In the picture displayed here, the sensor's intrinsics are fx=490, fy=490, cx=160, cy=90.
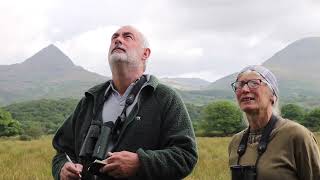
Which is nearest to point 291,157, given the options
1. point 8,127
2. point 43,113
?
point 8,127

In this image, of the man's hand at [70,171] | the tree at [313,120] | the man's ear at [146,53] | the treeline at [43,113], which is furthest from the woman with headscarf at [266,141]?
the treeline at [43,113]

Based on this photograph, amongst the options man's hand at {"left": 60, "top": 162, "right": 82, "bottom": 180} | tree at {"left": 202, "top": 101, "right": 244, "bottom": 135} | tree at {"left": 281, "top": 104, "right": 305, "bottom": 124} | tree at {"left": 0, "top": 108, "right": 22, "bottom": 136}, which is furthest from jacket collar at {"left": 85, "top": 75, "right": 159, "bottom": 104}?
tree at {"left": 281, "top": 104, "right": 305, "bottom": 124}

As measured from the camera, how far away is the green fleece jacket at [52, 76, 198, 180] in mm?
3357

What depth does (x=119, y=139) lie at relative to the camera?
3.52 meters

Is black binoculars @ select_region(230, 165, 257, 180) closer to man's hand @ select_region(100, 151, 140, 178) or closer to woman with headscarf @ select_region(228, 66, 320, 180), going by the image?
woman with headscarf @ select_region(228, 66, 320, 180)

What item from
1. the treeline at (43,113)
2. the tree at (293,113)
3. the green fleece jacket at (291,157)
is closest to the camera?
the green fleece jacket at (291,157)

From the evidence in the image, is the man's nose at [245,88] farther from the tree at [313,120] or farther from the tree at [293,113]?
the tree at [293,113]

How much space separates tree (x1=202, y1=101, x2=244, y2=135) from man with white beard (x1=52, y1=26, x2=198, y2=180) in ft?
205

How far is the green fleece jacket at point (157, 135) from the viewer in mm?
3357

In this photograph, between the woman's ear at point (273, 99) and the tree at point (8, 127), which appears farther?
the tree at point (8, 127)

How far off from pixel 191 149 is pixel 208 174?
19.9 feet

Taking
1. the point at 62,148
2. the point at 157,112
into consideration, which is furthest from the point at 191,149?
the point at 62,148

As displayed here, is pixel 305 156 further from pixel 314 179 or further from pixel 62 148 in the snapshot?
pixel 62 148

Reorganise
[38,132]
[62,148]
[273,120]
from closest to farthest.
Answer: [273,120] < [62,148] < [38,132]
